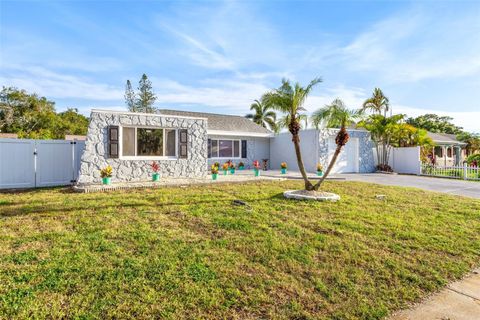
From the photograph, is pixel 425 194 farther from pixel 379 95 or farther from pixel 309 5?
pixel 379 95

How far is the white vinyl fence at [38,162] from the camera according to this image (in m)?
10.8

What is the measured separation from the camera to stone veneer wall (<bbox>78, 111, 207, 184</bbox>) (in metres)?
11.4

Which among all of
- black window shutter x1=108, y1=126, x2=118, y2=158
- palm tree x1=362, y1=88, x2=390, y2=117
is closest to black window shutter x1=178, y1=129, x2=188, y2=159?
black window shutter x1=108, y1=126, x2=118, y2=158

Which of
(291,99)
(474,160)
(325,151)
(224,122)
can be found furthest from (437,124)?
(291,99)

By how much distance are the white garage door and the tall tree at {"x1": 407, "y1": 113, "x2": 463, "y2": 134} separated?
1338 inches

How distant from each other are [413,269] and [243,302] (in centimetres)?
282

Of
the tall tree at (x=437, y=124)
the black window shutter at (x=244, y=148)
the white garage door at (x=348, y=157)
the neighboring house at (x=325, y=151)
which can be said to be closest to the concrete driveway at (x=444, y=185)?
the neighboring house at (x=325, y=151)

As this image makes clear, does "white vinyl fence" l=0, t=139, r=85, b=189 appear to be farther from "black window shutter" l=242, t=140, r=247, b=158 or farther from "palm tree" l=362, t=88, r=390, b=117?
"palm tree" l=362, t=88, r=390, b=117

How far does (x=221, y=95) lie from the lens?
79.0 ft

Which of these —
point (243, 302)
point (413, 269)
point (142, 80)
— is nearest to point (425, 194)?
point (413, 269)

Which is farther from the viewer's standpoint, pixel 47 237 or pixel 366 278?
pixel 47 237

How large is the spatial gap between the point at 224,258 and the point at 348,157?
18.3 m

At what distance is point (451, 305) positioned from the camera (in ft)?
10.8

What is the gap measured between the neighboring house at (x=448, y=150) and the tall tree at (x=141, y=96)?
3416 cm
